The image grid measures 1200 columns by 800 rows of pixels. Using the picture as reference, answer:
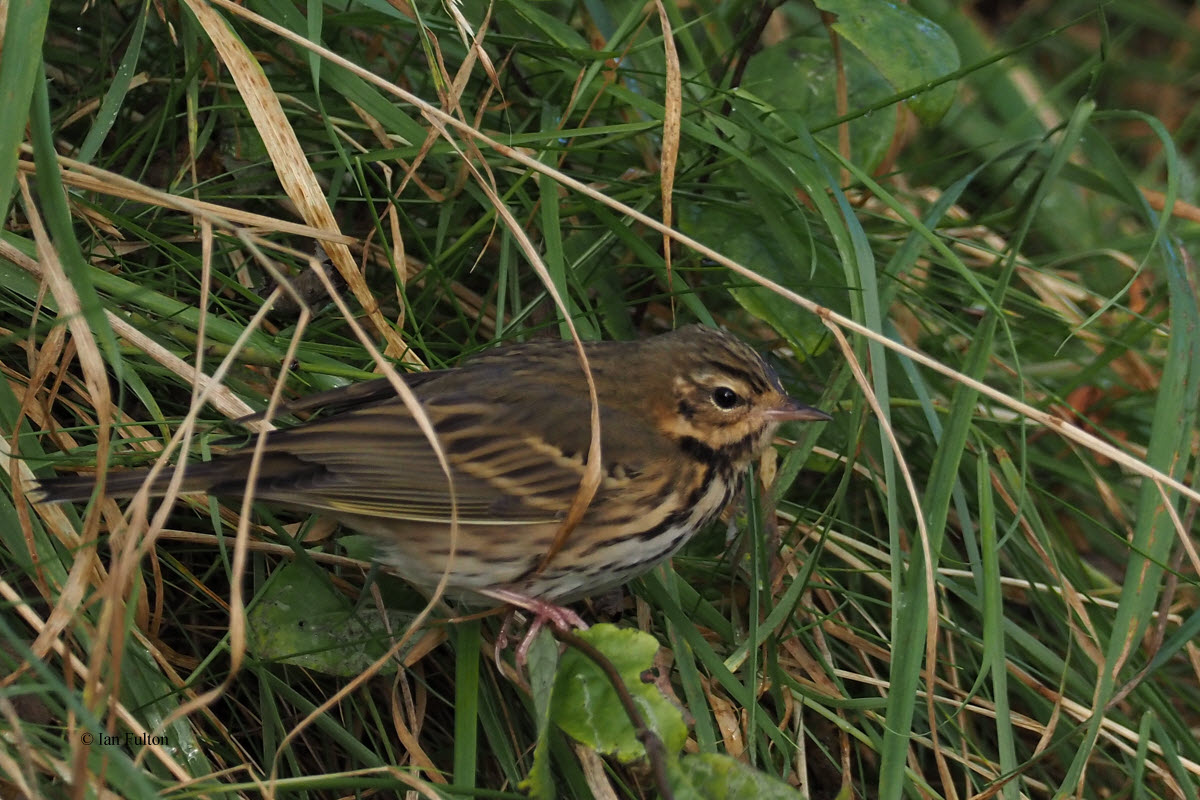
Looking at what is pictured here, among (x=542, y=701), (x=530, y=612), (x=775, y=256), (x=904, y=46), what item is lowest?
(x=530, y=612)

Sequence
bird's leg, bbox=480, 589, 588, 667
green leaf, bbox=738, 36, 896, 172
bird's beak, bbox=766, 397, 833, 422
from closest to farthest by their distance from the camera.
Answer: bird's leg, bbox=480, 589, 588, 667 < bird's beak, bbox=766, 397, 833, 422 < green leaf, bbox=738, 36, 896, 172

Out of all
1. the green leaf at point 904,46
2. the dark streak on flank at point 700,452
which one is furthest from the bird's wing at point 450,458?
the green leaf at point 904,46

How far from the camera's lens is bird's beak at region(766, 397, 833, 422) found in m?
3.21

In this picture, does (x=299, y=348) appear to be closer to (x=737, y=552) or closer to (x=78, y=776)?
(x=737, y=552)

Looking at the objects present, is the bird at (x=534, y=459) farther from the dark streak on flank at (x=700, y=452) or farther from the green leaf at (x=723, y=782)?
the green leaf at (x=723, y=782)

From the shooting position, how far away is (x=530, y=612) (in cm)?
311

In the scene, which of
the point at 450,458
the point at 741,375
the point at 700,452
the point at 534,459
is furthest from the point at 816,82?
the point at 450,458

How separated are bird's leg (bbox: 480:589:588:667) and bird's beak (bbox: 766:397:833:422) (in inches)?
25.2

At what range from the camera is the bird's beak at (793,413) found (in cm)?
321

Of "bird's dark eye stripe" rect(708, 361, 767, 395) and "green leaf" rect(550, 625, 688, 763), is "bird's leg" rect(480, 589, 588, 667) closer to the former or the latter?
"green leaf" rect(550, 625, 688, 763)

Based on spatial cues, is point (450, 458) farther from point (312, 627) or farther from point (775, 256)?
Answer: point (775, 256)

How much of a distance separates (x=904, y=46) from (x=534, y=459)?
1.28m

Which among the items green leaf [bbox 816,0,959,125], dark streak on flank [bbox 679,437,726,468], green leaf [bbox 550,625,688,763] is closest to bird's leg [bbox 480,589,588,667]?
green leaf [bbox 550,625,688,763]

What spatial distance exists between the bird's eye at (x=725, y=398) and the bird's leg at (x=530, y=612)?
58 cm
